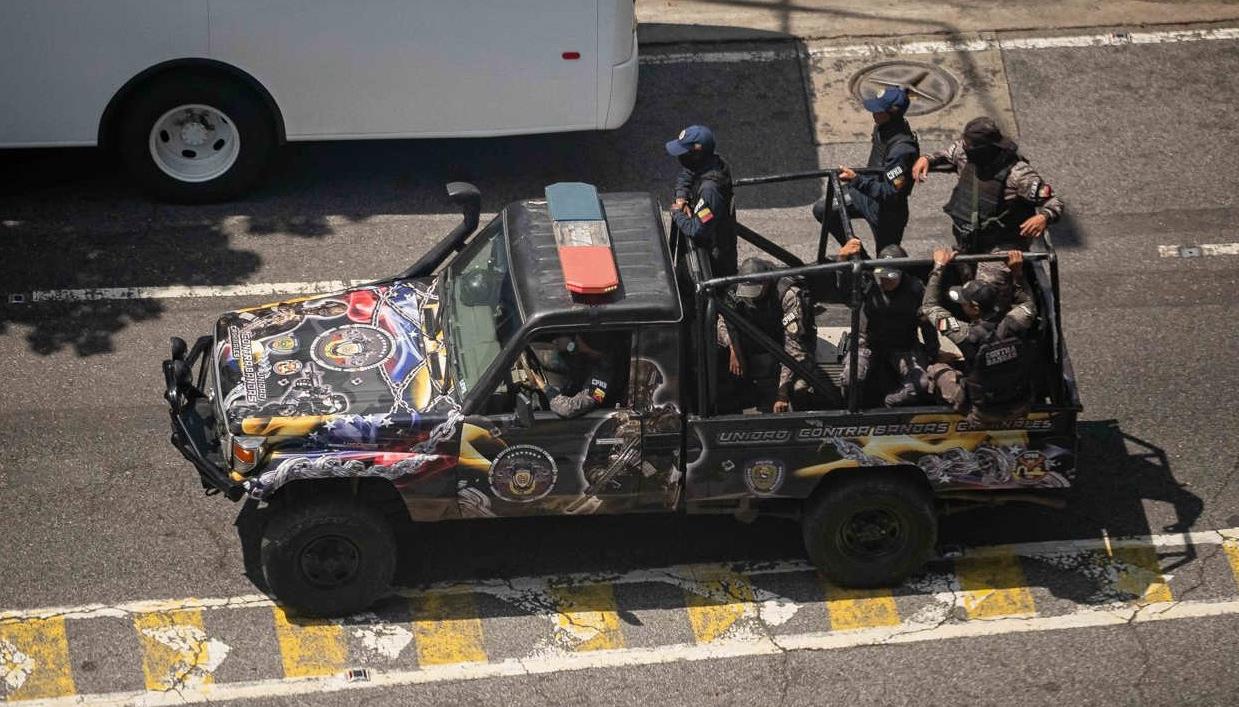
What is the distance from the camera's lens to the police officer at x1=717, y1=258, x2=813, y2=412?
818 centimetres

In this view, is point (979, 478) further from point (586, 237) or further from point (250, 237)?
point (250, 237)

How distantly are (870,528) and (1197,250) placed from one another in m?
4.57

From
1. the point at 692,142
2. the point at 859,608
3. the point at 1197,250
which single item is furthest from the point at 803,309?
the point at 1197,250

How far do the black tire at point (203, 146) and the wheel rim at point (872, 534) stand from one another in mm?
5813

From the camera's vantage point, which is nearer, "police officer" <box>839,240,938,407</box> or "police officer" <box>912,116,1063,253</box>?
"police officer" <box>839,240,938,407</box>

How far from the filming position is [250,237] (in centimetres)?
1123

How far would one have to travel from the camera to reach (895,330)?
830 centimetres

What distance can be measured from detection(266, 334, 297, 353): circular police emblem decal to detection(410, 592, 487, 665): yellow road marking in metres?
1.57

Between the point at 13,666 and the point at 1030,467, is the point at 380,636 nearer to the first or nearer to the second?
the point at 13,666

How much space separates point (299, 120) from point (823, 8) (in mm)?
5478

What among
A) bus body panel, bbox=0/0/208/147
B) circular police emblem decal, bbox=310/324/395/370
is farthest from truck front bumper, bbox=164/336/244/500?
bus body panel, bbox=0/0/208/147

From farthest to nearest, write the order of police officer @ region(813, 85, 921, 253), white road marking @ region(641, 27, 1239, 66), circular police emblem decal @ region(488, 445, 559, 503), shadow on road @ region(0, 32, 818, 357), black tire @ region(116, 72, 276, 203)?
white road marking @ region(641, 27, 1239, 66)
black tire @ region(116, 72, 276, 203)
shadow on road @ region(0, 32, 818, 357)
police officer @ region(813, 85, 921, 253)
circular police emblem decal @ region(488, 445, 559, 503)

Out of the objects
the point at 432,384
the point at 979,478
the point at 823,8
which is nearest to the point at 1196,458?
Answer: the point at 979,478

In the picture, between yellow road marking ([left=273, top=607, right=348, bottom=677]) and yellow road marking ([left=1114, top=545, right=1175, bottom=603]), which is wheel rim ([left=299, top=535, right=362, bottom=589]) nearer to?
yellow road marking ([left=273, top=607, right=348, bottom=677])
